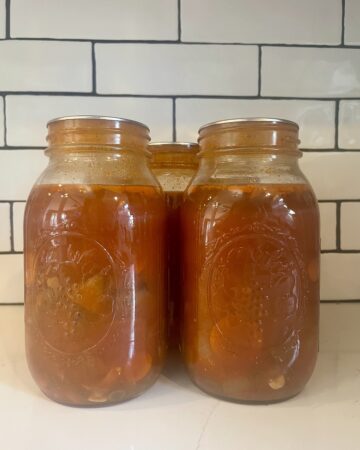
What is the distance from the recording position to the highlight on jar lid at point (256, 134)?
1.76 ft

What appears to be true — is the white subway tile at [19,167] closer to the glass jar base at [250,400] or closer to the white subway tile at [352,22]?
the glass jar base at [250,400]

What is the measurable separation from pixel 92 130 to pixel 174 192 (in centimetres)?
19

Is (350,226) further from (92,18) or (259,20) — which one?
(92,18)

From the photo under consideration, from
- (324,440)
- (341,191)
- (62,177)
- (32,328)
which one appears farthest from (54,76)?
(324,440)

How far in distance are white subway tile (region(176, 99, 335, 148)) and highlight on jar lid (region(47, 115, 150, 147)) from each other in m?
0.25

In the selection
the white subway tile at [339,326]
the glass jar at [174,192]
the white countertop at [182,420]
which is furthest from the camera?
the white subway tile at [339,326]

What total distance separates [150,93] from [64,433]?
55cm

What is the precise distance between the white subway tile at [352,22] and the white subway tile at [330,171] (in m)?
0.20

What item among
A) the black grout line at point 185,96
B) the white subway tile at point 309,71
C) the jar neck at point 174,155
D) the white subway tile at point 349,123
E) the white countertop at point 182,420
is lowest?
the white countertop at point 182,420

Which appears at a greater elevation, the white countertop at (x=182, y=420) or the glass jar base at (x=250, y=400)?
the glass jar base at (x=250, y=400)

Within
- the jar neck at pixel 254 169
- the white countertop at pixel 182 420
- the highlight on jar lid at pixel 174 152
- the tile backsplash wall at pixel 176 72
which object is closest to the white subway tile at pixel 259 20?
the tile backsplash wall at pixel 176 72

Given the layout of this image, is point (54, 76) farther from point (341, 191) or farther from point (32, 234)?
point (341, 191)

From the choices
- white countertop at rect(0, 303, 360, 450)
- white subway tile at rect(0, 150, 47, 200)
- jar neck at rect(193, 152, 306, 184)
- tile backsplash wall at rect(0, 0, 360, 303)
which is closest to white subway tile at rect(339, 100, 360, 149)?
tile backsplash wall at rect(0, 0, 360, 303)

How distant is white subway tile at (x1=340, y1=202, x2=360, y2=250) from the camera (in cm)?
82
